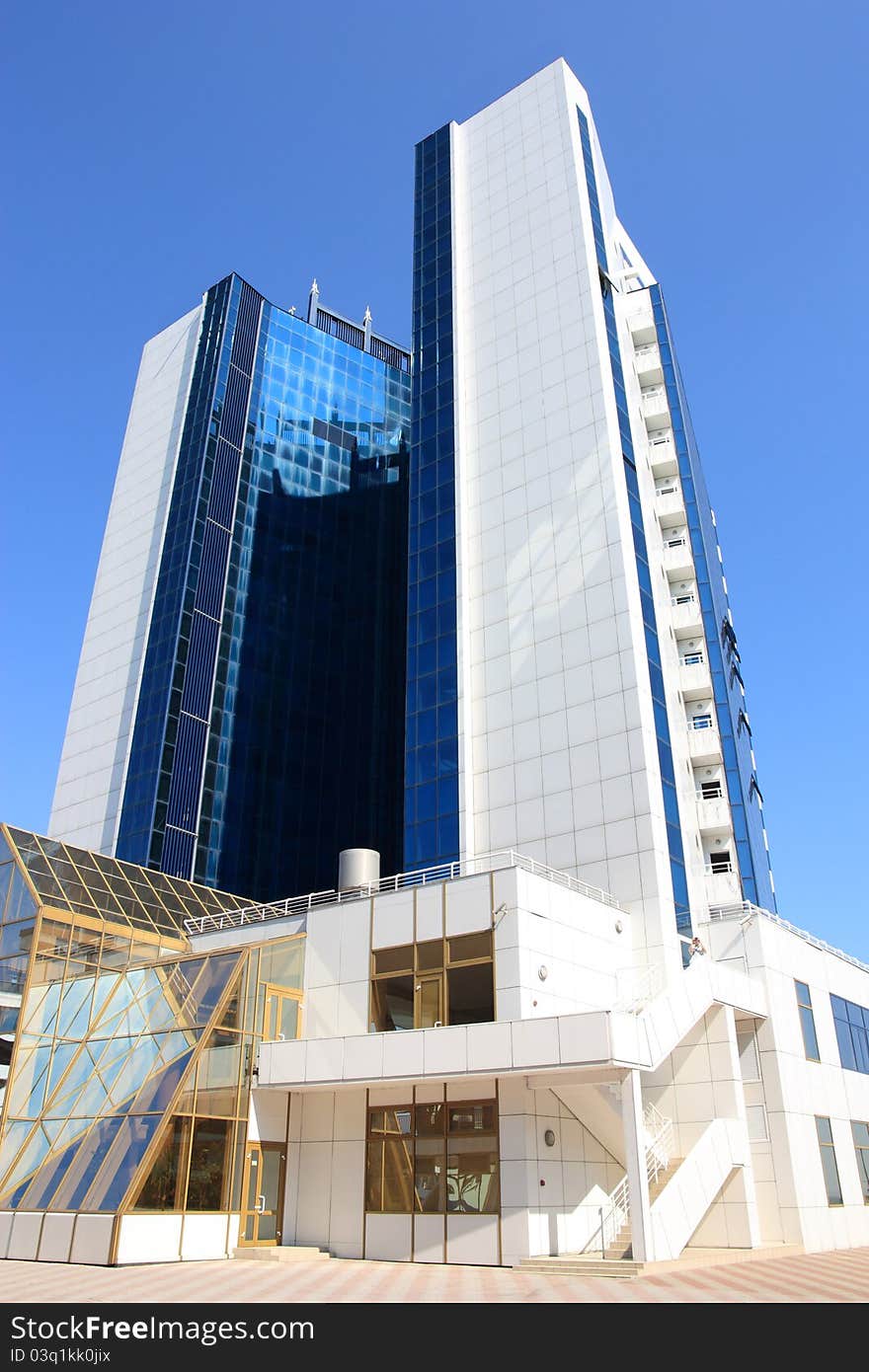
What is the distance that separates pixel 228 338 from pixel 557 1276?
2775 inches

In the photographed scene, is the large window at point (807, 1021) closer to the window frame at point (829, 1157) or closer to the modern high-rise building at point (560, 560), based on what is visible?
the window frame at point (829, 1157)

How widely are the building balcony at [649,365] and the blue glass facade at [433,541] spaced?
10.1 meters

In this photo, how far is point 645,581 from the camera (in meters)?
43.7

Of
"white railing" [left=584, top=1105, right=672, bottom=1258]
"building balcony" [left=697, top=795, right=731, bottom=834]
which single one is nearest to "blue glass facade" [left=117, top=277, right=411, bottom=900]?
"building balcony" [left=697, top=795, right=731, bottom=834]

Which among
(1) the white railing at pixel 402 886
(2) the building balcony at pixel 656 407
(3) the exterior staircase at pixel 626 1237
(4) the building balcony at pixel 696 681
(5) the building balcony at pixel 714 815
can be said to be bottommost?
(3) the exterior staircase at pixel 626 1237

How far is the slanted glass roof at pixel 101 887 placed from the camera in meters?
36.2

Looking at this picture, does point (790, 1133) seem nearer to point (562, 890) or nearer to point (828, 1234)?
point (828, 1234)

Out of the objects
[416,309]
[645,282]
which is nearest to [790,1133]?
[416,309]

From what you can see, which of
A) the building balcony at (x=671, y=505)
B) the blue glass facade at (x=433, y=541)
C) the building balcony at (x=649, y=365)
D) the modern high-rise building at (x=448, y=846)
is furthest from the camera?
the building balcony at (x=649, y=365)

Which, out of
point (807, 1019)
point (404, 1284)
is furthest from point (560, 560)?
point (404, 1284)

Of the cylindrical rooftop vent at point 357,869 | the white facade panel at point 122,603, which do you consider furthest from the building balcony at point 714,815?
the white facade panel at point 122,603

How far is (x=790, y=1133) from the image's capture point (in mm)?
31438

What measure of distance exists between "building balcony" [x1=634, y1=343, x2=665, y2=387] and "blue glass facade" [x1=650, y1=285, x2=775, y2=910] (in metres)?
0.38

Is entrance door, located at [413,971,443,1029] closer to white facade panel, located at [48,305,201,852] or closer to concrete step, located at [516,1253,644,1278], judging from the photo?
concrete step, located at [516,1253,644,1278]
